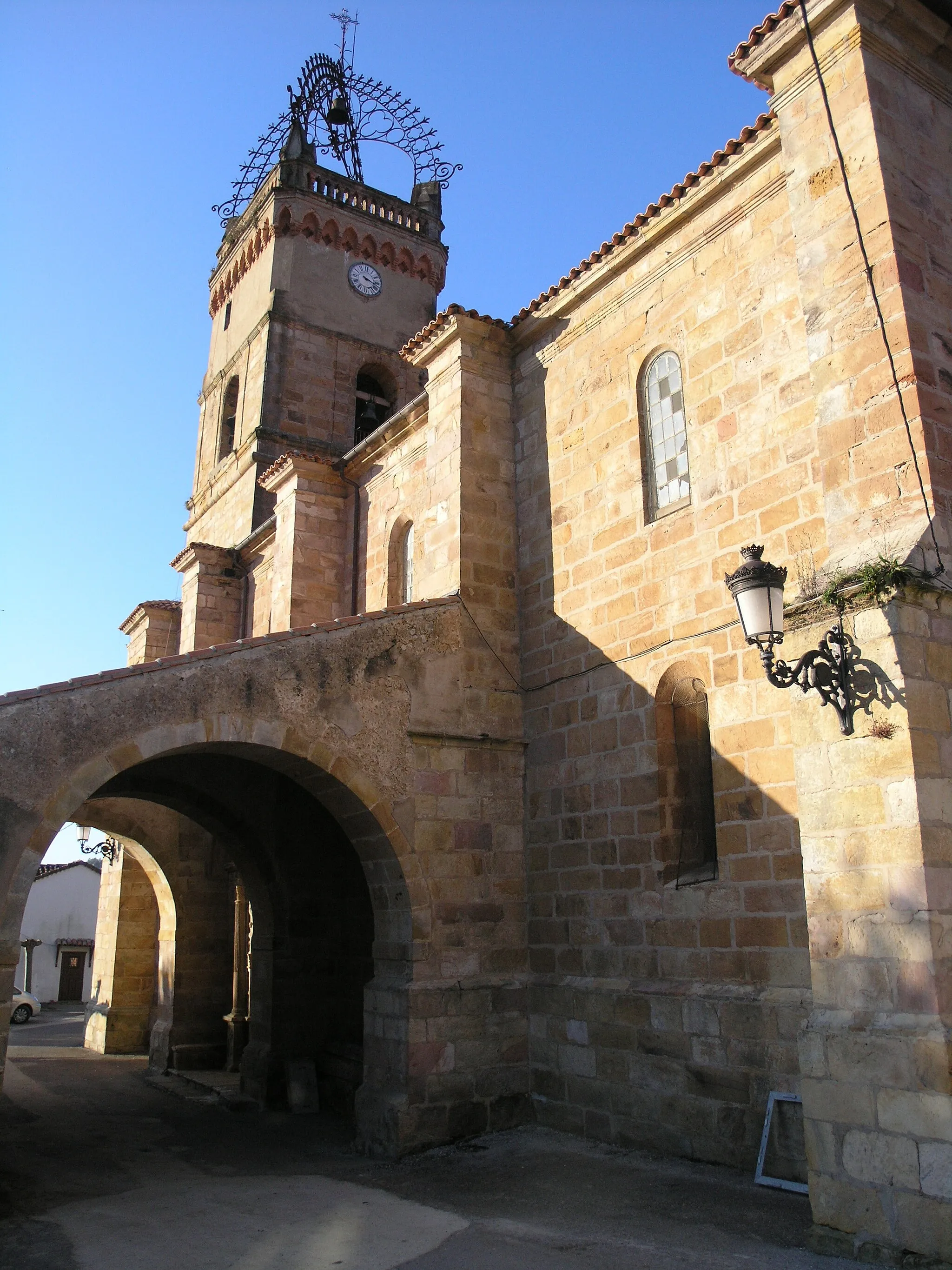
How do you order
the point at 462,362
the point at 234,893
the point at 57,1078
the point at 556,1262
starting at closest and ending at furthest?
1. the point at 556,1262
2. the point at 462,362
3. the point at 57,1078
4. the point at 234,893

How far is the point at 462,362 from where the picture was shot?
1005 centimetres

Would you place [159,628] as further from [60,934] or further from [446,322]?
[60,934]

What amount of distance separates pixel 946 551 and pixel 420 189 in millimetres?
18612

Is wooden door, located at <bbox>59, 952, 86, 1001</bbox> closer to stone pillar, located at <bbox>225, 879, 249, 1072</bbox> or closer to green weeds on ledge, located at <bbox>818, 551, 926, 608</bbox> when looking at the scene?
stone pillar, located at <bbox>225, 879, 249, 1072</bbox>

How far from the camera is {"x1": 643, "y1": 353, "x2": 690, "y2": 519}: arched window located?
8.29 metres

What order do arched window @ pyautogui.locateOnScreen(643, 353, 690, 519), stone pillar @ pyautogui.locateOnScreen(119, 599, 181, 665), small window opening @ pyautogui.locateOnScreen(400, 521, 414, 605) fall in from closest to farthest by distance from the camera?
arched window @ pyautogui.locateOnScreen(643, 353, 690, 519) < small window opening @ pyautogui.locateOnScreen(400, 521, 414, 605) < stone pillar @ pyautogui.locateOnScreen(119, 599, 181, 665)

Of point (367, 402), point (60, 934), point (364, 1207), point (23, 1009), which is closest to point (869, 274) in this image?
point (364, 1207)

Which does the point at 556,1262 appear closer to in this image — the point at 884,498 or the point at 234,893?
the point at 884,498

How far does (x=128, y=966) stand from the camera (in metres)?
15.8

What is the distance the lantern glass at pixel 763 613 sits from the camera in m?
5.64

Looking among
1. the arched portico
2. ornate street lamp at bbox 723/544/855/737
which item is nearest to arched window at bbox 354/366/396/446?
the arched portico

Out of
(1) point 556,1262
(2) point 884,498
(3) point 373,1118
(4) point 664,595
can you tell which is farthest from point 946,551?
(3) point 373,1118

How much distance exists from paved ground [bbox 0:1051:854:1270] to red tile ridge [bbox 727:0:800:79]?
7.44m

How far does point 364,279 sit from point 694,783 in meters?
14.4
